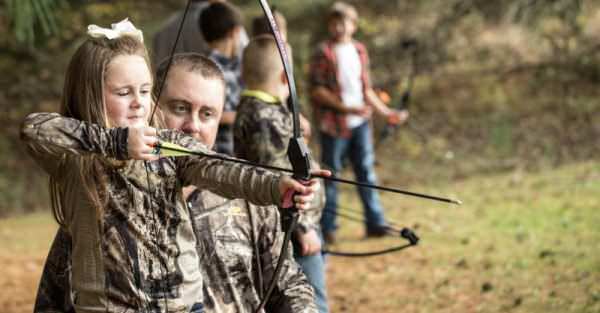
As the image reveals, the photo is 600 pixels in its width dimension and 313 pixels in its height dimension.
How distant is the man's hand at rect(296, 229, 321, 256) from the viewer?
3236 millimetres

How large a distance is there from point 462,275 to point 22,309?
8.82 feet

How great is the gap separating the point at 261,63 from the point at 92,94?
1.34 m

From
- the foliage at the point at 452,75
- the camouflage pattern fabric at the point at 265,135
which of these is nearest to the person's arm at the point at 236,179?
the camouflage pattern fabric at the point at 265,135

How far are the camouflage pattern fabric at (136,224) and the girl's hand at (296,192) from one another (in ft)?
0.19

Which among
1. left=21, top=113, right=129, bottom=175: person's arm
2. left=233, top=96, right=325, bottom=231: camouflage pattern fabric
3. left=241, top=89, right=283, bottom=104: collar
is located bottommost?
left=21, top=113, right=129, bottom=175: person's arm

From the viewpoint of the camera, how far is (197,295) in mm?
2158

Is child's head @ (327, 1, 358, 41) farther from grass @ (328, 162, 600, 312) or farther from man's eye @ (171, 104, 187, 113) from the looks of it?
man's eye @ (171, 104, 187, 113)

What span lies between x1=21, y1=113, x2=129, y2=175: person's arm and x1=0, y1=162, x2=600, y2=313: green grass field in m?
3.10

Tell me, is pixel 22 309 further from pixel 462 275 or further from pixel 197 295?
pixel 197 295

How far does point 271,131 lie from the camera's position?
3.22 m

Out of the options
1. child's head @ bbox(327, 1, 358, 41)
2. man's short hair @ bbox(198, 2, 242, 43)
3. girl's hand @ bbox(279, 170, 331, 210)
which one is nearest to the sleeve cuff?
girl's hand @ bbox(279, 170, 331, 210)

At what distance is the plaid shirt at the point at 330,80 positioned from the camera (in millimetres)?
6227

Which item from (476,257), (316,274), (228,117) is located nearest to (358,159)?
(476,257)

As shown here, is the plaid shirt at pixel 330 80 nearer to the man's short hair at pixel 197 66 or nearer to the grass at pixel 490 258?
the grass at pixel 490 258
